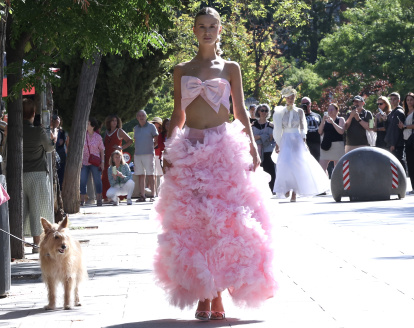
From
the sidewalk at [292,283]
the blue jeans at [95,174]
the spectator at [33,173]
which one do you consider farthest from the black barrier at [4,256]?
the blue jeans at [95,174]

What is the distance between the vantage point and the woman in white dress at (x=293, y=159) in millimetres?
20641

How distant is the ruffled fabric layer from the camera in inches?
815

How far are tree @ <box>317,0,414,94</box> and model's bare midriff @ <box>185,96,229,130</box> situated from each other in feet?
153

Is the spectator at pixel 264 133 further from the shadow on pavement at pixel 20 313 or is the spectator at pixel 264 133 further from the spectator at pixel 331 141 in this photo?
the shadow on pavement at pixel 20 313

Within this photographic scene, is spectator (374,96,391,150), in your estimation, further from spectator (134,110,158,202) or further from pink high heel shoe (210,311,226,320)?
pink high heel shoe (210,311,226,320)

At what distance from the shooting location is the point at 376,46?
182 ft

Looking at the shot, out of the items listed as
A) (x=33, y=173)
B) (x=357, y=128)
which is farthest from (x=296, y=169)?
(x=33, y=173)

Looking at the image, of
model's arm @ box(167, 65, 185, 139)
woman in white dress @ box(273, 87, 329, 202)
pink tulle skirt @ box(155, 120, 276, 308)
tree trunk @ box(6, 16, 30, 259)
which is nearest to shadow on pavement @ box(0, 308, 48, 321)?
pink tulle skirt @ box(155, 120, 276, 308)

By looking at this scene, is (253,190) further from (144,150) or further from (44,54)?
(144,150)

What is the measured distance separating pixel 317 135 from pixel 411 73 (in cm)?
3076

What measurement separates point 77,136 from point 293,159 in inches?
164

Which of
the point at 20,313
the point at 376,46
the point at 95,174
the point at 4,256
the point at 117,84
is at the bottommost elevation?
the point at 20,313

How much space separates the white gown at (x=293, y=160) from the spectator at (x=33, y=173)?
831 cm

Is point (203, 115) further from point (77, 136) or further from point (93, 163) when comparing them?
point (93, 163)
